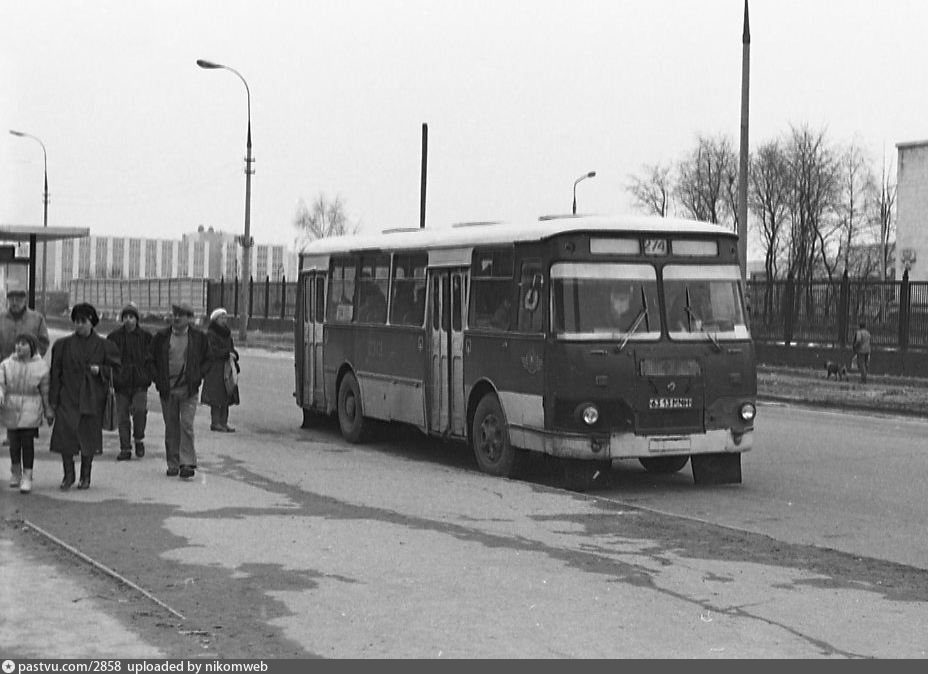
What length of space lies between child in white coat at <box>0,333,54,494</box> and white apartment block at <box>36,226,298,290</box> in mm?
142459

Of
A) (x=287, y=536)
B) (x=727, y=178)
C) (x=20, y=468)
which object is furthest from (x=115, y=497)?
(x=727, y=178)

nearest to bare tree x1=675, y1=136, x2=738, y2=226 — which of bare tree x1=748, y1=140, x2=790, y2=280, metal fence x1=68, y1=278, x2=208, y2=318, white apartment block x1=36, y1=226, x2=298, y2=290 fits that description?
bare tree x1=748, y1=140, x2=790, y2=280

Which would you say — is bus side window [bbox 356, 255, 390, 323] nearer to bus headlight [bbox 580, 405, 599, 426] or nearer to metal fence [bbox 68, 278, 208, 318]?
bus headlight [bbox 580, 405, 599, 426]

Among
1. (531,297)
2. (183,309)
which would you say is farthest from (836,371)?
(183,309)

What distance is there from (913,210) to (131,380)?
53069 mm

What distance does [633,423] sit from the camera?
14789 millimetres

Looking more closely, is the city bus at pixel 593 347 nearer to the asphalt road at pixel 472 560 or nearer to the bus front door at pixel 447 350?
the bus front door at pixel 447 350

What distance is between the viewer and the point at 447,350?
56.2ft

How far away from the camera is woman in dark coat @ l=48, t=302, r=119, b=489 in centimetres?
1378

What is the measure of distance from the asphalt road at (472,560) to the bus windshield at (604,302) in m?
1.46

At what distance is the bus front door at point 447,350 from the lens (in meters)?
16.9

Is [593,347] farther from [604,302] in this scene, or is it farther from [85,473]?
[85,473]

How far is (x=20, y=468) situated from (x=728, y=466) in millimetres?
6630
